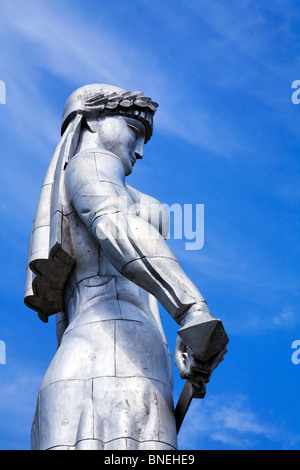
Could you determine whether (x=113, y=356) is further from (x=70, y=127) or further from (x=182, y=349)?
(x=70, y=127)

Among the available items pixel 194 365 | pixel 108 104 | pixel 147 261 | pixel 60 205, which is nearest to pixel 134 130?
pixel 108 104

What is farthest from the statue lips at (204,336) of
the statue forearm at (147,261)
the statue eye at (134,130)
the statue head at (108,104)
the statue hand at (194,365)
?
the statue head at (108,104)

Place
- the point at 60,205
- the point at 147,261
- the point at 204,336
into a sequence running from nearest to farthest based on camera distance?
1. the point at 204,336
2. the point at 147,261
3. the point at 60,205

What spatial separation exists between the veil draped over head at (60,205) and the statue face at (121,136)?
0.26 feet

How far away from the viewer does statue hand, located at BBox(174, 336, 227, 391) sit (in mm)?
9180

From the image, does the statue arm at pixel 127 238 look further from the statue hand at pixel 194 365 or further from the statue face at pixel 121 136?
the statue face at pixel 121 136

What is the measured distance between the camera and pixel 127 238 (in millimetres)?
9539

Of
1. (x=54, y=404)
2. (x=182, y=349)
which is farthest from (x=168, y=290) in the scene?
(x=54, y=404)

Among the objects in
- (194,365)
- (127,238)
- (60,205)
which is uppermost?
(60,205)

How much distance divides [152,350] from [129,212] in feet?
4.36

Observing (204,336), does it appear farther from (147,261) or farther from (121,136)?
(121,136)

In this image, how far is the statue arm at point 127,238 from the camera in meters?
9.25

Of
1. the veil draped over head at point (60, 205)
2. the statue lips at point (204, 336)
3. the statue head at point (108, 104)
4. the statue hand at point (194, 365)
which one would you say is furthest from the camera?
the statue head at point (108, 104)

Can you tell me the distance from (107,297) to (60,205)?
1.11 metres
